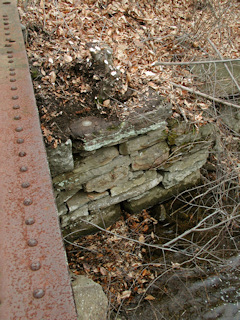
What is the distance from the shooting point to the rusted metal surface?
843 millimetres

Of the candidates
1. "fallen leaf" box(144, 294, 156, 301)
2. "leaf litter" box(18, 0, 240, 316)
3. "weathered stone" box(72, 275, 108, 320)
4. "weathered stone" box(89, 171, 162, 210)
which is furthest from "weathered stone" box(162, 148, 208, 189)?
"weathered stone" box(72, 275, 108, 320)

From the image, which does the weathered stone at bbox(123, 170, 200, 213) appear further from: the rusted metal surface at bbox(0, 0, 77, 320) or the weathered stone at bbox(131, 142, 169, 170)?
the rusted metal surface at bbox(0, 0, 77, 320)

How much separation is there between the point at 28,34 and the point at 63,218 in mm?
1928

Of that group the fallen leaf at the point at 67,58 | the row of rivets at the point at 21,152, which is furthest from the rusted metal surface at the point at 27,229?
the fallen leaf at the point at 67,58

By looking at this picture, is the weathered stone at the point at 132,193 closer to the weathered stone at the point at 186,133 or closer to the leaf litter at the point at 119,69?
the leaf litter at the point at 119,69

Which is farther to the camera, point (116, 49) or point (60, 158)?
point (116, 49)

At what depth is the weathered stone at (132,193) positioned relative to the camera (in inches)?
117

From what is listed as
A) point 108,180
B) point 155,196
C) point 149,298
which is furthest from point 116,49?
point 149,298

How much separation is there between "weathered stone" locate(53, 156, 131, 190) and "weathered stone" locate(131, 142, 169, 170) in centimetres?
12

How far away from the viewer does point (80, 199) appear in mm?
2830

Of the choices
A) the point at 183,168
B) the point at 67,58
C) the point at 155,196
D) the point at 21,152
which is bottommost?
the point at 155,196

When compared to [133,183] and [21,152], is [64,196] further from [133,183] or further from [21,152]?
[21,152]

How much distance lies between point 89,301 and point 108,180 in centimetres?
117

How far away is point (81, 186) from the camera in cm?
276
